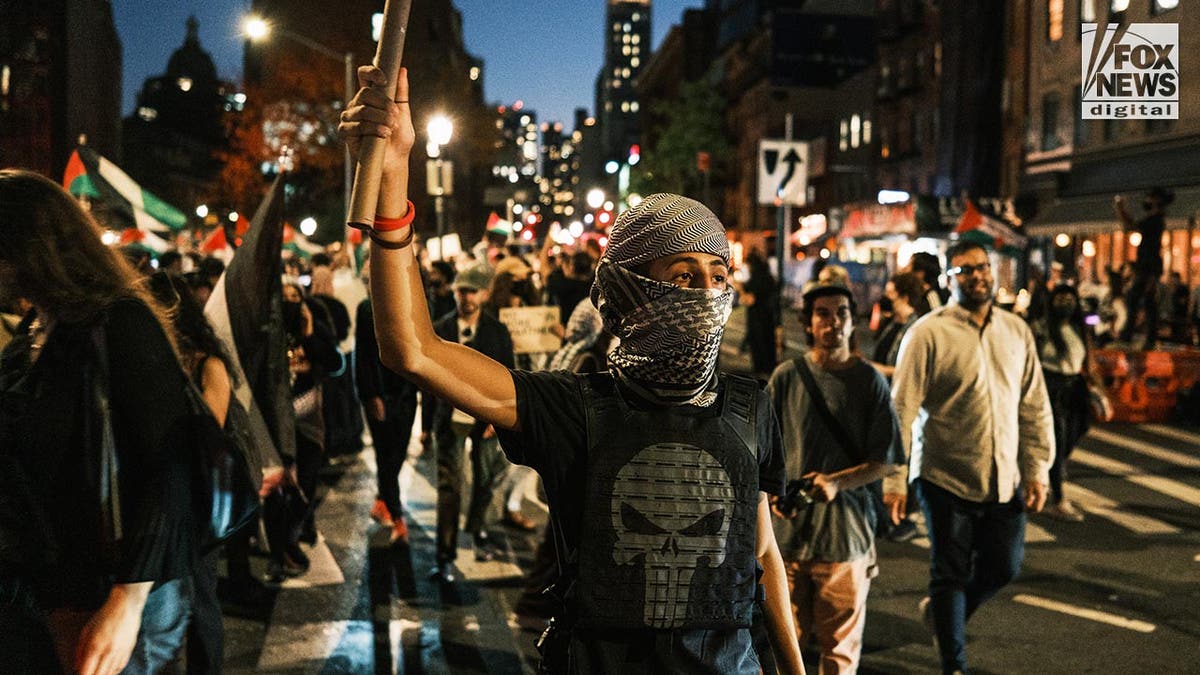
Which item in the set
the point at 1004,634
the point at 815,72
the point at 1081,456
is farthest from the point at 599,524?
the point at 815,72

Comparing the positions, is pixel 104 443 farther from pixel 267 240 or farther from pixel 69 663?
pixel 267 240

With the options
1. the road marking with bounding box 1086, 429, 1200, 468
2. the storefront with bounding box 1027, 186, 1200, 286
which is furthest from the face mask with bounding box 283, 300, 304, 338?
the storefront with bounding box 1027, 186, 1200, 286

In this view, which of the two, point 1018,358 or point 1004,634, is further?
point 1004,634

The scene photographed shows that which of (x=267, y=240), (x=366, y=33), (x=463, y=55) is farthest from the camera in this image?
(x=463, y=55)

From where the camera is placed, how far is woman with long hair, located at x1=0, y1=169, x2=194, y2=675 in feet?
9.87

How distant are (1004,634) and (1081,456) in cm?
703

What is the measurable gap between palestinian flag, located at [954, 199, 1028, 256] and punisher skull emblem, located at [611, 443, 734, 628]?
40.3 feet

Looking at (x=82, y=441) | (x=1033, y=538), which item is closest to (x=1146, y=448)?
(x=1033, y=538)

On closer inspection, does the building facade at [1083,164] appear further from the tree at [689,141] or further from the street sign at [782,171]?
the tree at [689,141]

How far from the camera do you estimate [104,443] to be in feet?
9.95

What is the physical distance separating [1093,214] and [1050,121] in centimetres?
573

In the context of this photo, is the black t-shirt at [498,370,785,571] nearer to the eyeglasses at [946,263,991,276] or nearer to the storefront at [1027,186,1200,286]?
the eyeglasses at [946,263,991,276]

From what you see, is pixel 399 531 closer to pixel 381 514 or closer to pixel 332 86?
pixel 381 514

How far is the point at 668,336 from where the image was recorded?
2615 mm
